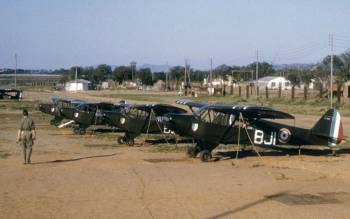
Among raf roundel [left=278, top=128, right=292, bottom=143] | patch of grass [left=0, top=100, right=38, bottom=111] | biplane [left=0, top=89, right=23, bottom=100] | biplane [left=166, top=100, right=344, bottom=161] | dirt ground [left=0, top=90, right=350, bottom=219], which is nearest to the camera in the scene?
dirt ground [left=0, top=90, right=350, bottom=219]

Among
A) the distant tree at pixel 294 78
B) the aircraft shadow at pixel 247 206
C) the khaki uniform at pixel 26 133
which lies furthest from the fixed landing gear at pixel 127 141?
the distant tree at pixel 294 78

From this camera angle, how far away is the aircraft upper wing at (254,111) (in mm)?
21266

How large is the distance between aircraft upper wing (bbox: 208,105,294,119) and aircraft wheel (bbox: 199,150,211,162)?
66.0 inches

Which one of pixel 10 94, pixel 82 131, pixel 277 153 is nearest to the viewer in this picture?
pixel 277 153

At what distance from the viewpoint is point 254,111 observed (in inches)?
851

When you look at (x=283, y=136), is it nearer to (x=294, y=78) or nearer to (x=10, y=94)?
(x=10, y=94)

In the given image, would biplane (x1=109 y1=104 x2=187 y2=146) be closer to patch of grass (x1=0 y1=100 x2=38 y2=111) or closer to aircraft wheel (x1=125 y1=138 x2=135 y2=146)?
aircraft wheel (x1=125 y1=138 x2=135 y2=146)

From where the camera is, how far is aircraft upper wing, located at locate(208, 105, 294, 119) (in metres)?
21.3

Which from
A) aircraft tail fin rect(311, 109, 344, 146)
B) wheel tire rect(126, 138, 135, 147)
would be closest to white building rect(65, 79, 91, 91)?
wheel tire rect(126, 138, 135, 147)

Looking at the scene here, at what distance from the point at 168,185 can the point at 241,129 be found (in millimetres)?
7532

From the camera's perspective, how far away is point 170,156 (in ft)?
74.9

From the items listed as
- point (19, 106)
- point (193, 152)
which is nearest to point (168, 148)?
point (193, 152)

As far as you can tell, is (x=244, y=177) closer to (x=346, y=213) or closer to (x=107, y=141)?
(x=346, y=213)

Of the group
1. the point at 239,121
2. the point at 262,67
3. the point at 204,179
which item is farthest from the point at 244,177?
the point at 262,67
